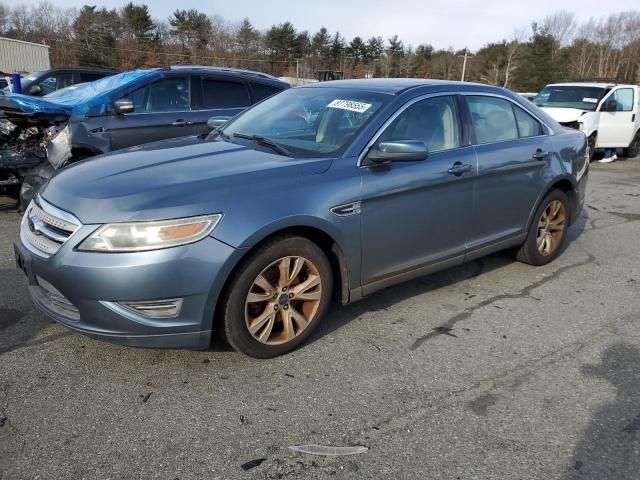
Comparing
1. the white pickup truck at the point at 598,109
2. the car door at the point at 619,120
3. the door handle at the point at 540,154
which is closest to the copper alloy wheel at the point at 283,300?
the door handle at the point at 540,154

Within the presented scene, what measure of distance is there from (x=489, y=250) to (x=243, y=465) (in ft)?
9.29

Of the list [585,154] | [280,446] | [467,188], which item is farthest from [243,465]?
[585,154]

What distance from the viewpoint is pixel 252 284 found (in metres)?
2.87

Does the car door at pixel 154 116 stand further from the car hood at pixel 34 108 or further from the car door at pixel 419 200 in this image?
the car door at pixel 419 200

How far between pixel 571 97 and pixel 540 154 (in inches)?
386

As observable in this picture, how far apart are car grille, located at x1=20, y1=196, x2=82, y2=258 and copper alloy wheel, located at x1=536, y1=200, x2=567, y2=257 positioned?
3919 mm

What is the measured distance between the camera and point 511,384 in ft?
9.65

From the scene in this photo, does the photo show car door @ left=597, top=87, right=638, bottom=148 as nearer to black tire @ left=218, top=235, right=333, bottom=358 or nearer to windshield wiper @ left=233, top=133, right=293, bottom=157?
windshield wiper @ left=233, top=133, right=293, bottom=157

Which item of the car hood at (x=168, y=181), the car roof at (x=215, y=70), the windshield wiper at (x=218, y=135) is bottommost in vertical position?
the car hood at (x=168, y=181)

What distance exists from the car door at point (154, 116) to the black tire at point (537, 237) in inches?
163

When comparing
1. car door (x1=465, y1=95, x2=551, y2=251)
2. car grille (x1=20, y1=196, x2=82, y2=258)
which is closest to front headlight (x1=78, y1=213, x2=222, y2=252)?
car grille (x1=20, y1=196, x2=82, y2=258)

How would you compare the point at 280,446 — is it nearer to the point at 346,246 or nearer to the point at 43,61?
the point at 346,246

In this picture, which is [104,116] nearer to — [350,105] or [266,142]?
[266,142]

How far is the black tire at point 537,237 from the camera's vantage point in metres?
4.70
